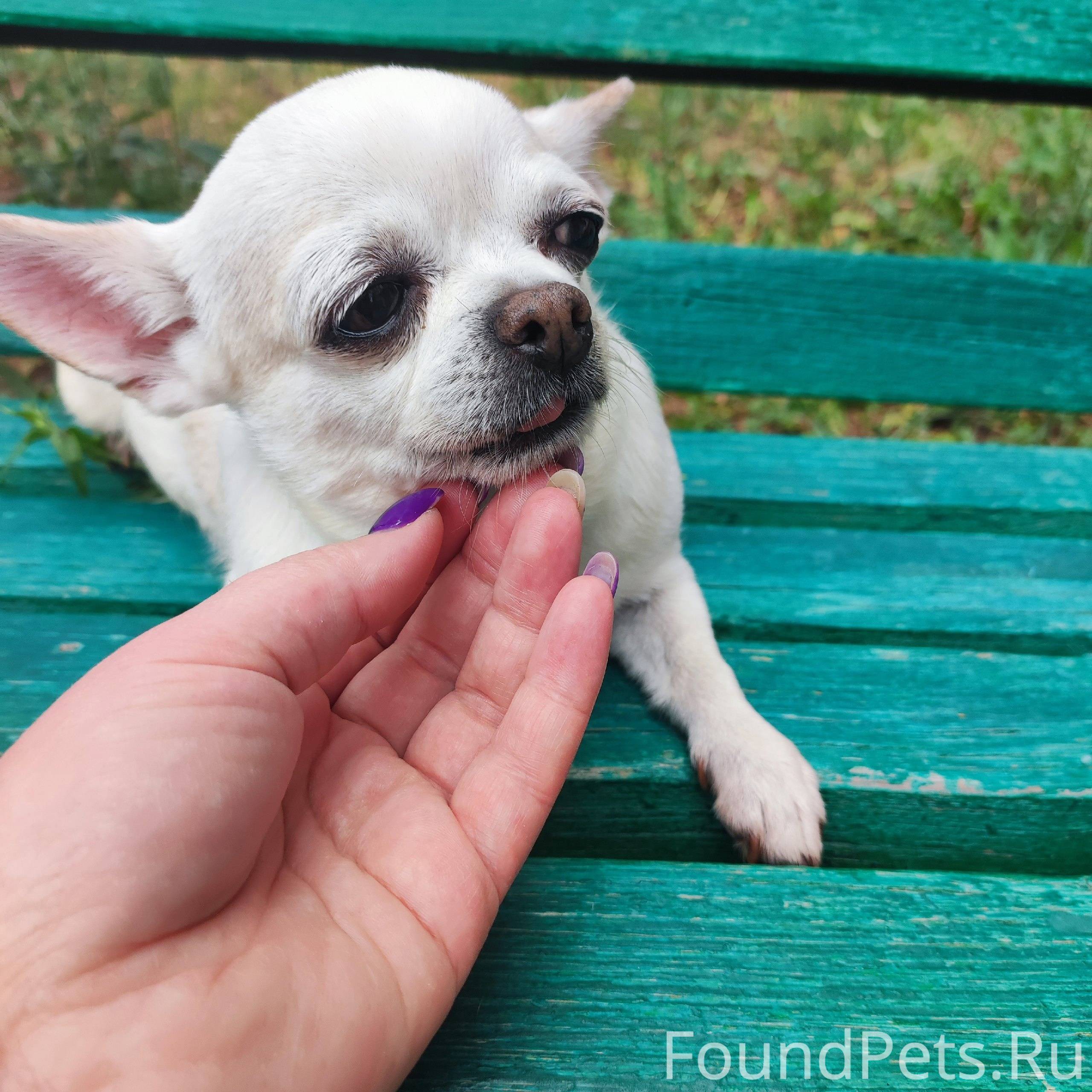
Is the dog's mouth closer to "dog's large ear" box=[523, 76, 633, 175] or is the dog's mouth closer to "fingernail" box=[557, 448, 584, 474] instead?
"fingernail" box=[557, 448, 584, 474]

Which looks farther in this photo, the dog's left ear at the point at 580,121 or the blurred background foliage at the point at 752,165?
the blurred background foliage at the point at 752,165

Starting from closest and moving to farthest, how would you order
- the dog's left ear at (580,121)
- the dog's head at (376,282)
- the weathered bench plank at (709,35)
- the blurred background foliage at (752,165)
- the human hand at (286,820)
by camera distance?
1. the human hand at (286,820)
2. the dog's head at (376,282)
3. the dog's left ear at (580,121)
4. the weathered bench plank at (709,35)
5. the blurred background foliage at (752,165)

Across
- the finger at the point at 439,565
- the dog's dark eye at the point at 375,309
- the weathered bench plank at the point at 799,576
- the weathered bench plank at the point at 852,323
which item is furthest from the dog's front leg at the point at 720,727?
the weathered bench plank at the point at 852,323

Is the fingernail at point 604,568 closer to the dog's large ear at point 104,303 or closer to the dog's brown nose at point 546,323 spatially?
the dog's brown nose at point 546,323

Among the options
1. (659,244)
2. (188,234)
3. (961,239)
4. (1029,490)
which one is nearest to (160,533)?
(188,234)

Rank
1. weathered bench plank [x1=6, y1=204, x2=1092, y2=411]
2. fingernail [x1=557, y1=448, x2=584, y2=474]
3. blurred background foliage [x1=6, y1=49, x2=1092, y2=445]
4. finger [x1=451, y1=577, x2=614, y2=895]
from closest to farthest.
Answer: finger [x1=451, y1=577, x2=614, y2=895], fingernail [x1=557, y1=448, x2=584, y2=474], weathered bench plank [x1=6, y1=204, x2=1092, y2=411], blurred background foliage [x1=6, y1=49, x2=1092, y2=445]

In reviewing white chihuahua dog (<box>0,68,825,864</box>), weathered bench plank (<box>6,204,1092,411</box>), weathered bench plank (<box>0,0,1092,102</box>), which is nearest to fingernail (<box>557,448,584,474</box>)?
white chihuahua dog (<box>0,68,825,864</box>)

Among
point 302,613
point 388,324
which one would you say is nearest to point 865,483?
point 388,324

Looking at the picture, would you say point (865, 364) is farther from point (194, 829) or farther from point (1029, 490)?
point (194, 829)

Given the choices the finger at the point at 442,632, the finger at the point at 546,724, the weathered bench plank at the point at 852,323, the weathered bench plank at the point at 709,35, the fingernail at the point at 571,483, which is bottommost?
the finger at the point at 546,724
